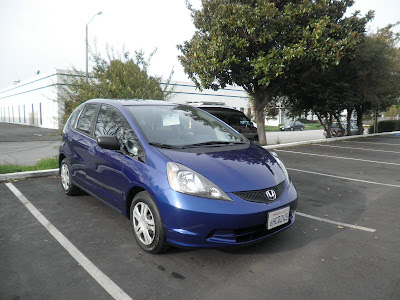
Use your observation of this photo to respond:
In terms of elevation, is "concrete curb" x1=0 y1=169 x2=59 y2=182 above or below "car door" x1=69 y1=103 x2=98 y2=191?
below

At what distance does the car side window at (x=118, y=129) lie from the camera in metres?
3.38

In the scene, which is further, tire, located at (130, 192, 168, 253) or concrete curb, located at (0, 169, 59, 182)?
concrete curb, located at (0, 169, 59, 182)

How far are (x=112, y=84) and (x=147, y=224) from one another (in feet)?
20.6

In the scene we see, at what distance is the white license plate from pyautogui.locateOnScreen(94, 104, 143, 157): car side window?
4.87 feet

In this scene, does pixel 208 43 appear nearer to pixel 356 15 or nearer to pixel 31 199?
pixel 356 15

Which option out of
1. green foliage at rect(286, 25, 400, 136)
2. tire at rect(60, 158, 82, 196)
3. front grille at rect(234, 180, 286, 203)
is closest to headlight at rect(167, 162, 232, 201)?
front grille at rect(234, 180, 286, 203)

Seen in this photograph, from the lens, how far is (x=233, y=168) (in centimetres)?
308

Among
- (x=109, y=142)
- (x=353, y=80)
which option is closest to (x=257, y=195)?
(x=109, y=142)

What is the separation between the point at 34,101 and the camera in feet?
123

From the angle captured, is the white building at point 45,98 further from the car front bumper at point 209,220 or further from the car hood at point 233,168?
the car front bumper at point 209,220

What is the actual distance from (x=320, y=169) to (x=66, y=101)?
7408 millimetres

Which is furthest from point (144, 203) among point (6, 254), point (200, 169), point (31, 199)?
point (31, 199)

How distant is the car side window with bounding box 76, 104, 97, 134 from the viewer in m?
4.40

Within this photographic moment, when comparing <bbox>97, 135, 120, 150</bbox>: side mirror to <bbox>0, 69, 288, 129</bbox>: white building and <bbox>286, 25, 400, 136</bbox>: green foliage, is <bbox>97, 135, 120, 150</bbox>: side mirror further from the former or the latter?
<bbox>0, 69, 288, 129</bbox>: white building
